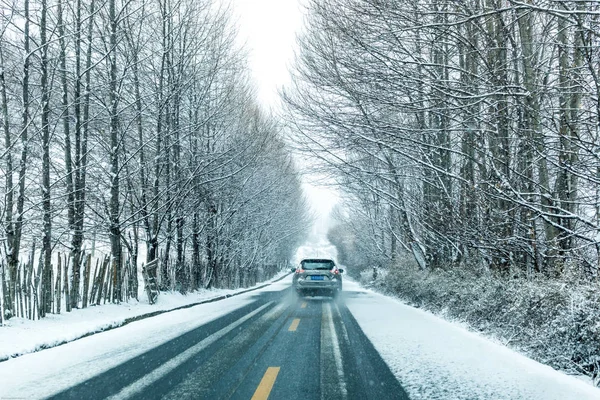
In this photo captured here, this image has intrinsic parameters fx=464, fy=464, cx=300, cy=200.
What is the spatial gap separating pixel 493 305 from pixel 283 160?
27190 mm

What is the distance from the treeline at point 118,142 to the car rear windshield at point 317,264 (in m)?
4.77

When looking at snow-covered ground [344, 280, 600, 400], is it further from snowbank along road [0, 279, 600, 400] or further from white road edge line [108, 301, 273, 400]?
white road edge line [108, 301, 273, 400]

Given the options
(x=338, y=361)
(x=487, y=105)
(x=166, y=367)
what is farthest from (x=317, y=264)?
(x=166, y=367)

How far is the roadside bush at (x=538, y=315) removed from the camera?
19.9 ft

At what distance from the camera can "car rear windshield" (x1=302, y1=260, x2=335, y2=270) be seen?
19.2 metres

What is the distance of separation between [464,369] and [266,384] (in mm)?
2723

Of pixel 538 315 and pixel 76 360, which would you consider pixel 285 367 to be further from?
pixel 538 315

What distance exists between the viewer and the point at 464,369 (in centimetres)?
618

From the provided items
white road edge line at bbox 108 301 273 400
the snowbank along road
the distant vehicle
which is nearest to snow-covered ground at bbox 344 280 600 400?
the snowbank along road

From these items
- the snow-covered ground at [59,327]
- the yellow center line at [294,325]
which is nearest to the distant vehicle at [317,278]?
the snow-covered ground at [59,327]

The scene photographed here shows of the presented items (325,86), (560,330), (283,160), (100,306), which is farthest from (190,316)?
(283,160)

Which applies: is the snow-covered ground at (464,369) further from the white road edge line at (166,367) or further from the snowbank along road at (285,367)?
the white road edge line at (166,367)

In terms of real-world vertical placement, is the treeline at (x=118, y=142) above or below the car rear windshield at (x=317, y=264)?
above

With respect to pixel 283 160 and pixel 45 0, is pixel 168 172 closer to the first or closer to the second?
pixel 45 0
